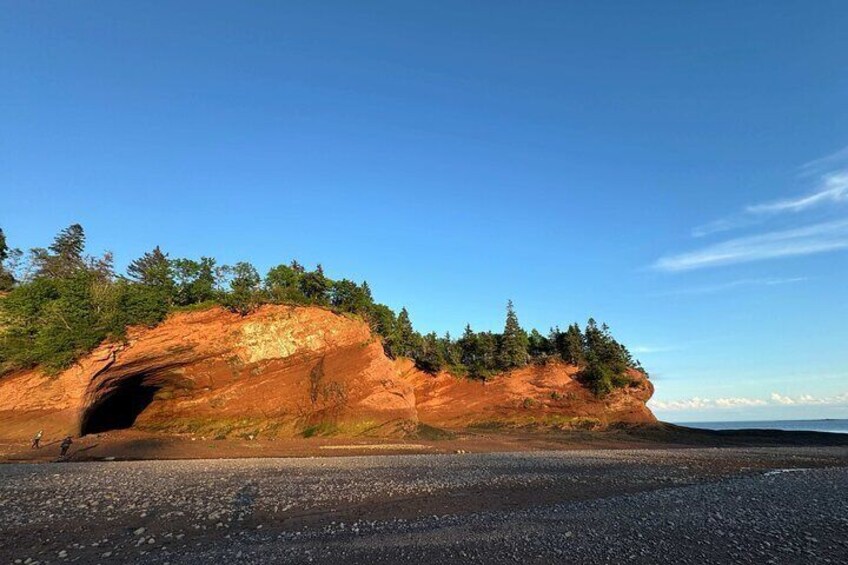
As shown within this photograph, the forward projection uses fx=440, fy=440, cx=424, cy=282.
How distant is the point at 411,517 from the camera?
11.6 m

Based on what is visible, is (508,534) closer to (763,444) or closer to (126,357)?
(126,357)

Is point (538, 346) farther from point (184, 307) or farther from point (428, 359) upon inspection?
point (184, 307)

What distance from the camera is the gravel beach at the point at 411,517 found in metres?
8.68

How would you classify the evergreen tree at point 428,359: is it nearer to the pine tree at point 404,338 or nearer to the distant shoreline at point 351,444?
the pine tree at point 404,338

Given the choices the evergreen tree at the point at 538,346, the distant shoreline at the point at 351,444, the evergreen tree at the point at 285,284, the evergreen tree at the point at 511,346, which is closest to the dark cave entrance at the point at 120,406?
the distant shoreline at the point at 351,444

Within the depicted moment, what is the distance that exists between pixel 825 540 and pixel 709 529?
7.36 ft

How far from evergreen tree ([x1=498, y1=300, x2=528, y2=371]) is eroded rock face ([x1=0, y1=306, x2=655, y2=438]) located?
768 inches

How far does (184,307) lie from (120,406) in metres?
12.3

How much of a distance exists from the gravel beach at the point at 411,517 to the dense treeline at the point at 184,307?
16.7 m

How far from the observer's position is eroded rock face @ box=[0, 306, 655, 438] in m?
31.3

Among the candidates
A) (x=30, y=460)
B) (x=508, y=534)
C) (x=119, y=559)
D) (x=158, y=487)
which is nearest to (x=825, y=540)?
(x=508, y=534)

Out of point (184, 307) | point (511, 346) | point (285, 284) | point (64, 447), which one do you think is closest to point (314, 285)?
point (285, 284)

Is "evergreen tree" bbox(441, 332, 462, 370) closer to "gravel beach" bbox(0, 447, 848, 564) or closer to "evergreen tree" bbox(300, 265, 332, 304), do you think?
"evergreen tree" bbox(300, 265, 332, 304)

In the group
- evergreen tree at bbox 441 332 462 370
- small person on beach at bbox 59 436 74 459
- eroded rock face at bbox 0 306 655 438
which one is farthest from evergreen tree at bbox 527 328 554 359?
small person on beach at bbox 59 436 74 459
